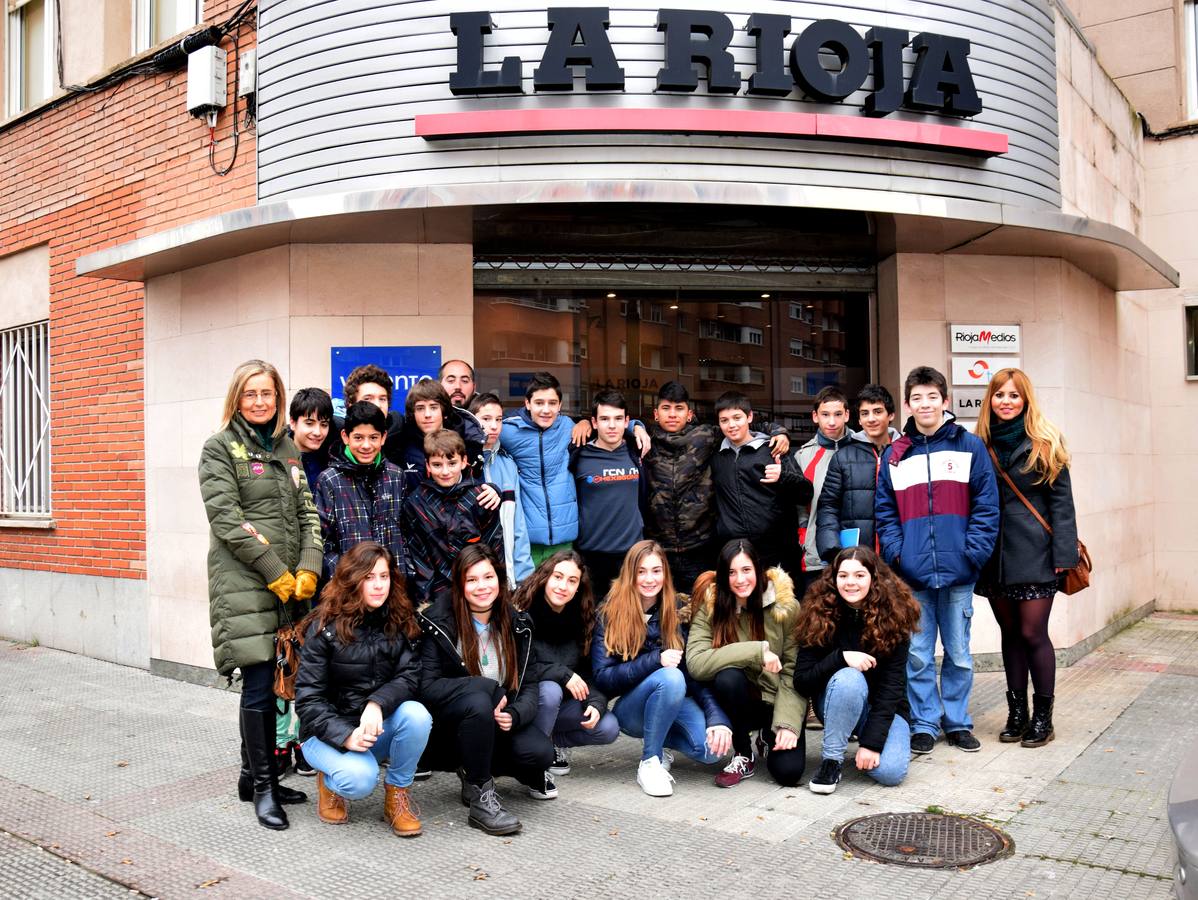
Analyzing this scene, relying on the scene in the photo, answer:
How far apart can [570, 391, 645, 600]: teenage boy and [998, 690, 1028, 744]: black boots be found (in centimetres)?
226

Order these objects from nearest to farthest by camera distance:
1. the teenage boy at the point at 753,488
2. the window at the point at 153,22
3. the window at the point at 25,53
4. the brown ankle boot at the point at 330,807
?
the brown ankle boot at the point at 330,807, the teenage boy at the point at 753,488, the window at the point at 153,22, the window at the point at 25,53

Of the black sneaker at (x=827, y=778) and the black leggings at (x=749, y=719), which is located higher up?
the black leggings at (x=749, y=719)

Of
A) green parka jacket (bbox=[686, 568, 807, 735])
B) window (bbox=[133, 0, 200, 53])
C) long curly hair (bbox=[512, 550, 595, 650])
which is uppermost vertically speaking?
window (bbox=[133, 0, 200, 53])

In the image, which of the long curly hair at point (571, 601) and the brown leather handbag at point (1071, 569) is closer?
the long curly hair at point (571, 601)

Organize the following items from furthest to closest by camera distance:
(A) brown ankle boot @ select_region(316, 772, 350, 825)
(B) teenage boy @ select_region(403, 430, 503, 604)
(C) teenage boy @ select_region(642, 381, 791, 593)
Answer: (C) teenage boy @ select_region(642, 381, 791, 593) → (B) teenage boy @ select_region(403, 430, 503, 604) → (A) brown ankle boot @ select_region(316, 772, 350, 825)

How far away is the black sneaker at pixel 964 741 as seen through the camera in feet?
18.2

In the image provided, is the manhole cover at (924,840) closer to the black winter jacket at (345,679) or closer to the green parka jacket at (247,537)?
the black winter jacket at (345,679)

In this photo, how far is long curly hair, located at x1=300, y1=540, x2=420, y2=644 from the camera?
4.45 metres

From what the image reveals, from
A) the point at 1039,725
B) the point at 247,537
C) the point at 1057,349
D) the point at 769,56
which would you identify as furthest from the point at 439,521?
the point at 1057,349

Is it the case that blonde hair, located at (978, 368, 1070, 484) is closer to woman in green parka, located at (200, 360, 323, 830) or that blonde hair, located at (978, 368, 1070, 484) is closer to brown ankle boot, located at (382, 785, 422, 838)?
brown ankle boot, located at (382, 785, 422, 838)

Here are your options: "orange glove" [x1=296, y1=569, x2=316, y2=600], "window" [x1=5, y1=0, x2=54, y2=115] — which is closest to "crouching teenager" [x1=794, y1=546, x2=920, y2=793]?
"orange glove" [x1=296, y1=569, x2=316, y2=600]

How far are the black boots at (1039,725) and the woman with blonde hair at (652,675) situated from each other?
5.89ft

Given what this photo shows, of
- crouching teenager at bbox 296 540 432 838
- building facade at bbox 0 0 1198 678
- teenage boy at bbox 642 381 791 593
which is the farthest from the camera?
building facade at bbox 0 0 1198 678

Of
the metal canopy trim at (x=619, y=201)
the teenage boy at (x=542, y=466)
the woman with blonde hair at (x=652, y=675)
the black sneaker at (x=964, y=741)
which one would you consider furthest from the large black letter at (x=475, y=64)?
the black sneaker at (x=964, y=741)
